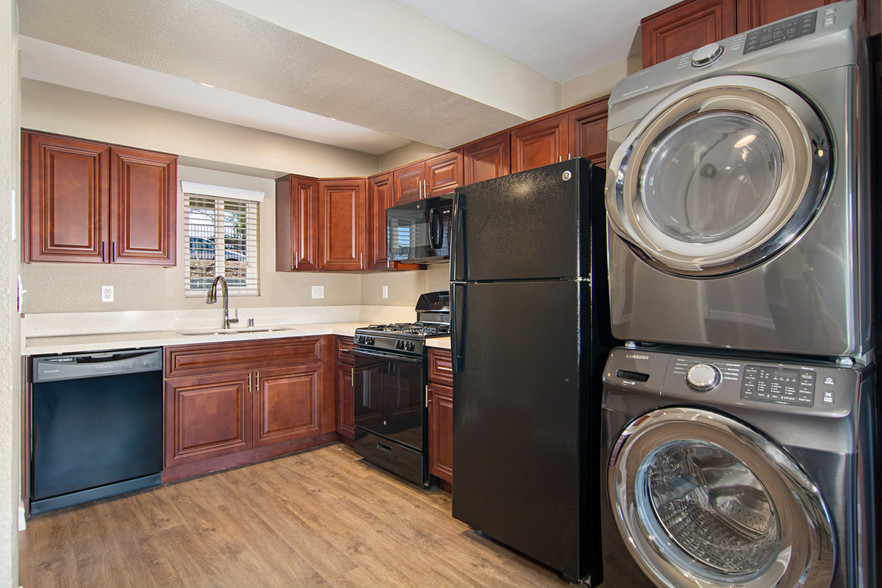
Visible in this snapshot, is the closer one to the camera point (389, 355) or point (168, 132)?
point (389, 355)

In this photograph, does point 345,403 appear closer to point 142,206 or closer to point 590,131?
point 142,206

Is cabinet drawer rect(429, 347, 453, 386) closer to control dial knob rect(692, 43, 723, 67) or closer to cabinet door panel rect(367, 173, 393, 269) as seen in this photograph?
cabinet door panel rect(367, 173, 393, 269)

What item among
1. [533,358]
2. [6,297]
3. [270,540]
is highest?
[6,297]

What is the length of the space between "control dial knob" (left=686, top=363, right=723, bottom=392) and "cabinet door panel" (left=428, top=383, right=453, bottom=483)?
1.42 m

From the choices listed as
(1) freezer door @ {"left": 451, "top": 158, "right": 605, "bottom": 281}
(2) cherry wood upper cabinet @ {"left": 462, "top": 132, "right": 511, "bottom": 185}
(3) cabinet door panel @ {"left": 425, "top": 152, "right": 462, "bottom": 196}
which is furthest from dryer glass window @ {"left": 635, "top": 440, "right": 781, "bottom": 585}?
(3) cabinet door panel @ {"left": 425, "top": 152, "right": 462, "bottom": 196}

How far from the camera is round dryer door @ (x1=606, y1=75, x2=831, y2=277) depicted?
4.26 ft

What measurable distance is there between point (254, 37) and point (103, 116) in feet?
6.44

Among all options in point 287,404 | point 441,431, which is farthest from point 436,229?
point 287,404

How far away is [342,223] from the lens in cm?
395

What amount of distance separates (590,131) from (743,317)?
139cm

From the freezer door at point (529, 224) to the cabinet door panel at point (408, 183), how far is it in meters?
1.19

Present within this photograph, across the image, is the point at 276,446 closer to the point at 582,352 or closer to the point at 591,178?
the point at 582,352

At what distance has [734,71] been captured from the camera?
→ 1458 millimetres

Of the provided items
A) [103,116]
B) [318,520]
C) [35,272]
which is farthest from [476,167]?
[35,272]
